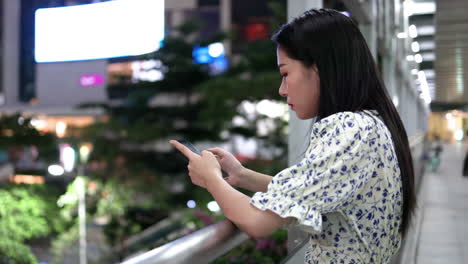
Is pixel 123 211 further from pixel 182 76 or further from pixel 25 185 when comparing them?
pixel 182 76

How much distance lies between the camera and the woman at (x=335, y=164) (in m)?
0.62

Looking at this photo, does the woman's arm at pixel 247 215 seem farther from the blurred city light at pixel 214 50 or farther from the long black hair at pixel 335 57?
the blurred city light at pixel 214 50

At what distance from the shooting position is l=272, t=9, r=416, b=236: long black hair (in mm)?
702

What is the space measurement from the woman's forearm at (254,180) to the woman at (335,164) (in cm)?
19

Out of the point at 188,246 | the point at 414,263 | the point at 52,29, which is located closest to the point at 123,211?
the point at 52,29

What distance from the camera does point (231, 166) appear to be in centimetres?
96

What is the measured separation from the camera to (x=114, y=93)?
14961 mm

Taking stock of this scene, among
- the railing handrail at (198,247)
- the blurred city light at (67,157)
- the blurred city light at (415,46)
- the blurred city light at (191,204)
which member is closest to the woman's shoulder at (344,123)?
the railing handrail at (198,247)

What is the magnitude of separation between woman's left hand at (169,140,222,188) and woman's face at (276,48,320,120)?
0.15 meters

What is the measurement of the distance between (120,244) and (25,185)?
261cm

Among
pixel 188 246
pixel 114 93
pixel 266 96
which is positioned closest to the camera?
pixel 188 246

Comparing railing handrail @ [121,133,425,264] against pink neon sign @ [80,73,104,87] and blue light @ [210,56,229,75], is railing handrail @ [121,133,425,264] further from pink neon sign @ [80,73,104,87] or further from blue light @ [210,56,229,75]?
pink neon sign @ [80,73,104,87]

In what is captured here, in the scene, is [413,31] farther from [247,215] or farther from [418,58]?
[247,215]

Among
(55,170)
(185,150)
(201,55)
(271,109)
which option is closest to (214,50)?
(201,55)
